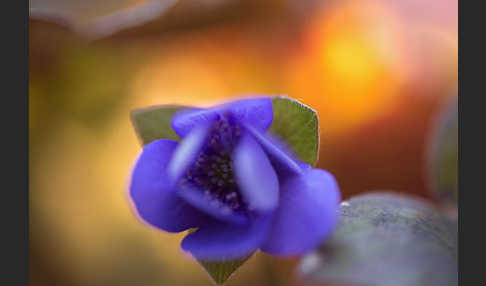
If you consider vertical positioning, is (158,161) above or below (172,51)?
below

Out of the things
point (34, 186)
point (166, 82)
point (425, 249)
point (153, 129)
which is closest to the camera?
point (425, 249)

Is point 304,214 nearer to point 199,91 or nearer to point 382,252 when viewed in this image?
point 382,252

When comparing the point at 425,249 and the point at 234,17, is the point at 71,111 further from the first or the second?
the point at 425,249

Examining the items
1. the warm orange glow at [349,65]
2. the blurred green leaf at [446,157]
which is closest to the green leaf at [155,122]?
the blurred green leaf at [446,157]

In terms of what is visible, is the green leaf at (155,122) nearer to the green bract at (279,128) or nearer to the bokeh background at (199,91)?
the green bract at (279,128)

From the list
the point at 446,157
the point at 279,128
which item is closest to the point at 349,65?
the point at 446,157

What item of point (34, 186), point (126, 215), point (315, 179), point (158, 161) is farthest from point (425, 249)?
point (34, 186)
